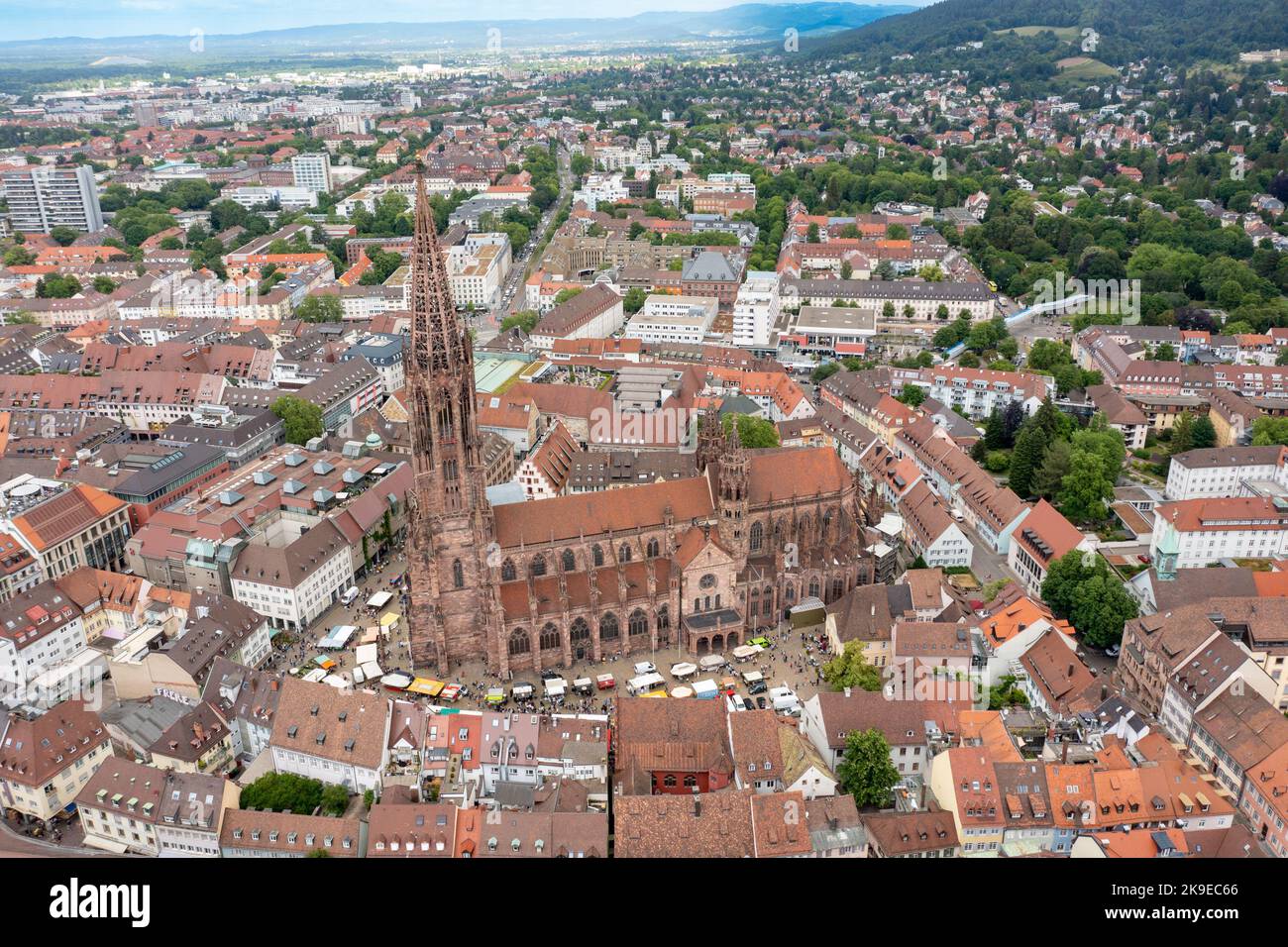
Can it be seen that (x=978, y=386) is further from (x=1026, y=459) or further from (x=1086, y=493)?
(x=1086, y=493)

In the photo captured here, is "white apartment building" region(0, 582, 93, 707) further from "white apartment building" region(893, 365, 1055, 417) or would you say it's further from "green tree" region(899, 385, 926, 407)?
"white apartment building" region(893, 365, 1055, 417)

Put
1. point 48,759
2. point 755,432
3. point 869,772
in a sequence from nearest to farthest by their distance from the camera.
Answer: point 869,772, point 48,759, point 755,432

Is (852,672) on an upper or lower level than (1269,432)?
lower

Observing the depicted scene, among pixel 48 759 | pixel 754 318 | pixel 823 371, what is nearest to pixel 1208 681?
pixel 48 759

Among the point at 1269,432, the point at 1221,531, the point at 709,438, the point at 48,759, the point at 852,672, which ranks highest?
the point at 709,438

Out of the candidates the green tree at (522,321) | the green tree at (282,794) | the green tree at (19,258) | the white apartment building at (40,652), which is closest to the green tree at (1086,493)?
the green tree at (282,794)

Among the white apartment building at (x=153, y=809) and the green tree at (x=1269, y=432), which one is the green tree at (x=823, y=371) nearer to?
the green tree at (x=1269, y=432)

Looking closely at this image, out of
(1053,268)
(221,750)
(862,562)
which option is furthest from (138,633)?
(1053,268)
